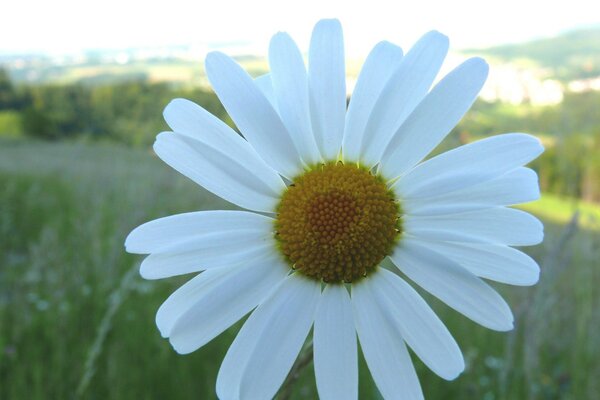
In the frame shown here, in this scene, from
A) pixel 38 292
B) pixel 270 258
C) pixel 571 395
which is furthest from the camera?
pixel 38 292

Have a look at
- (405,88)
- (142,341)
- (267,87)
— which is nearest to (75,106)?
(142,341)

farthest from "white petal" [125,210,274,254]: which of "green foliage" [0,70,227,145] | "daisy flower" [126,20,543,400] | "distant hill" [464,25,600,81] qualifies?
"distant hill" [464,25,600,81]

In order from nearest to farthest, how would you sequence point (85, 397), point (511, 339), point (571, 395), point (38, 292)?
1. point (511, 339)
2. point (85, 397)
3. point (571, 395)
4. point (38, 292)

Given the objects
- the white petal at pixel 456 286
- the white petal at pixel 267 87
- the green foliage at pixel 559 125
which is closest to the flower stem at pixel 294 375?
the white petal at pixel 456 286

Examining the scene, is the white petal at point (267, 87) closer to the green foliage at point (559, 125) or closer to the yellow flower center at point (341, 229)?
the yellow flower center at point (341, 229)

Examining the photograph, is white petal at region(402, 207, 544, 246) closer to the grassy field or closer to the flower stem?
the flower stem

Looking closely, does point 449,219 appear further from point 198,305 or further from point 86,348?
point 86,348

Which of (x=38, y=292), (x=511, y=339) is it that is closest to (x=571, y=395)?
(x=511, y=339)

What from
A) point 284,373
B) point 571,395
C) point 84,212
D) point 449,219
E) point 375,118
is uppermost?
point 375,118
